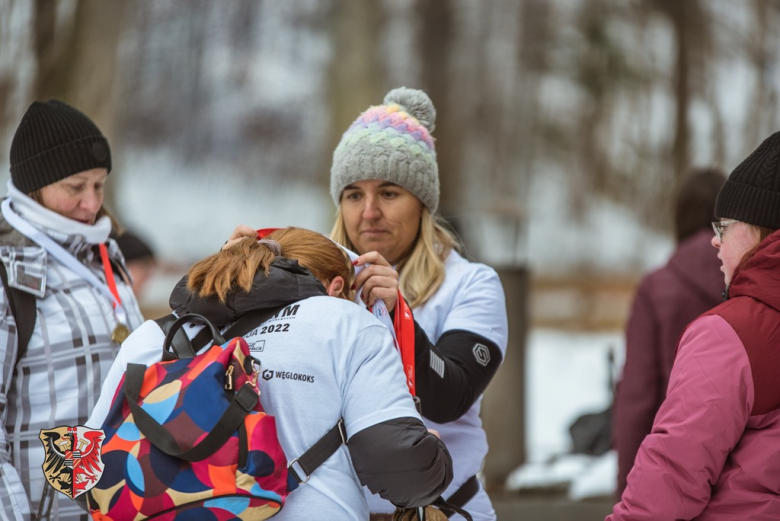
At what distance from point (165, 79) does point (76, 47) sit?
16.4ft

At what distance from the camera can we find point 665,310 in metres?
4.38

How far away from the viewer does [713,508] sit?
227cm

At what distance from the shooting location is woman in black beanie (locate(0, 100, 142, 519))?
9.46ft

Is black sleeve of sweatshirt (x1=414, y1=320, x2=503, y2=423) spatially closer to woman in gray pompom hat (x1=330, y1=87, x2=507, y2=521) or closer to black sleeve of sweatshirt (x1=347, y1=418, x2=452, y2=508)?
woman in gray pompom hat (x1=330, y1=87, x2=507, y2=521)

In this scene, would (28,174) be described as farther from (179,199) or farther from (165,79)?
(179,199)

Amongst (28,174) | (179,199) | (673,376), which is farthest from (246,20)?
(673,376)

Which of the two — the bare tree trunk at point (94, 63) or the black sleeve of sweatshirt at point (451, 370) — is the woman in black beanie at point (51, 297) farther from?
the bare tree trunk at point (94, 63)

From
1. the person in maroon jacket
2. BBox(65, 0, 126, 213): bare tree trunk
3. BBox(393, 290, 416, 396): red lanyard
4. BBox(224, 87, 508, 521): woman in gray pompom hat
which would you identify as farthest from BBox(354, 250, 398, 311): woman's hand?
BBox(65, 0, 126, 213): bare tree trunk

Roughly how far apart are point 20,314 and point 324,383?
114cm

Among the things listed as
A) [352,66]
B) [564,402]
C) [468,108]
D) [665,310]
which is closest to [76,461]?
[665,310]

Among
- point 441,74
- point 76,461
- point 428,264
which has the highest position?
point 428,264

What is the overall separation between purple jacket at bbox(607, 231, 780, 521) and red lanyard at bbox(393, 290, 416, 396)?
0.60 m

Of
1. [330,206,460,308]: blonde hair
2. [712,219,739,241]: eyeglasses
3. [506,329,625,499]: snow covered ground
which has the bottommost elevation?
[506,329,625,499]: snow covered ground

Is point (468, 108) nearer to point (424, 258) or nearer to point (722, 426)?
point (424, 258)
